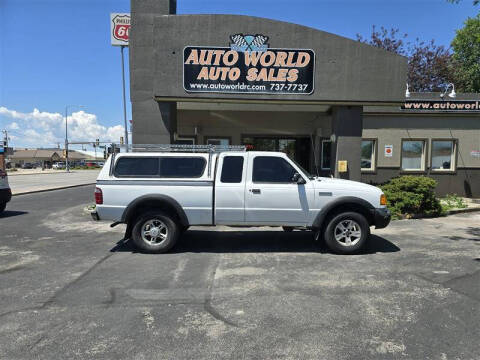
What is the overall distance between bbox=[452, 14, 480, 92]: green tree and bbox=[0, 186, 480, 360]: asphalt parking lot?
1006 inches

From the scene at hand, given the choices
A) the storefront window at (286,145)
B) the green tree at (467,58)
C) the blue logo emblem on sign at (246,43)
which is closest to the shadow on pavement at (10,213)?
the blue logo emblem on sign at (246,43)

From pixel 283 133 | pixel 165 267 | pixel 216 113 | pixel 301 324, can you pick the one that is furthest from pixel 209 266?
pixel 283 133

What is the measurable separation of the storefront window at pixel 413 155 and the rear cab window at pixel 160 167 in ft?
36.8

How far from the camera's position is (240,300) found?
4.01 metres

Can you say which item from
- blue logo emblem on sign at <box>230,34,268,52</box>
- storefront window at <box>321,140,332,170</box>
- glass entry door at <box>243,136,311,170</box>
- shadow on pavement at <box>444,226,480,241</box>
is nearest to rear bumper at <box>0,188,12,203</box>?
blue logo emblem on sign at <box>230,34,268,52</box>

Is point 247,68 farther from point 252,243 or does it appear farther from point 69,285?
point 69,285

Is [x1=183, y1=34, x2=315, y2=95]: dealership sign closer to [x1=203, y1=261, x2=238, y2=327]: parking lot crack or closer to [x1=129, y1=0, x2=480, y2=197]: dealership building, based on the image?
[x1=129, y1=0, x2=480, y2=197]: dealership building

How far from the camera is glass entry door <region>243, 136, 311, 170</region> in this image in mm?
16922

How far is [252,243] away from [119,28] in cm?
→ 1544

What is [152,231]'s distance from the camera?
239 inches

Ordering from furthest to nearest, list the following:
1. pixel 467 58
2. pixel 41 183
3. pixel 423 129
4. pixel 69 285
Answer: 1. pixel 467 58
2. pixel 41 183
3. pixel 423 129
4. pixel 69 285

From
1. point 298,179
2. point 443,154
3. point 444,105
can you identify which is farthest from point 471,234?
point 444,105

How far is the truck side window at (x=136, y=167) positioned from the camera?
6102mm

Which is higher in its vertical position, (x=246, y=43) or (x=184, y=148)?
(x=246, y=43)
